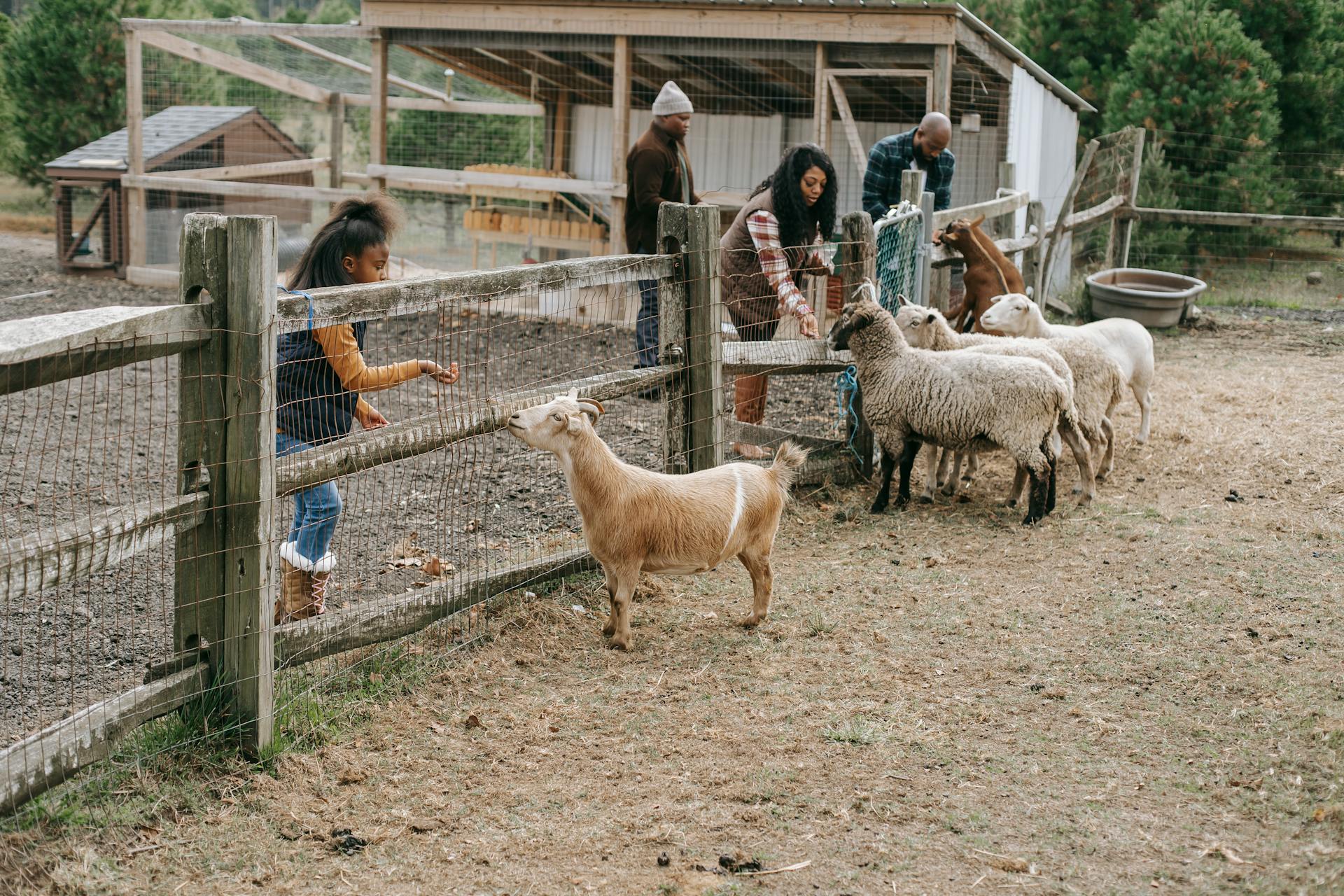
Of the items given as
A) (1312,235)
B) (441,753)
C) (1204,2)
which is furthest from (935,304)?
(1312,235)

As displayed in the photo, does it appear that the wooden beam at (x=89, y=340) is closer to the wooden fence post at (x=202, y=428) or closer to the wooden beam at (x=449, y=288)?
the wooden fence post at (x=202, y=428)

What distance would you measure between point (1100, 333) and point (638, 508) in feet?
14.8

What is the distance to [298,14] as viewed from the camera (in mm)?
32188

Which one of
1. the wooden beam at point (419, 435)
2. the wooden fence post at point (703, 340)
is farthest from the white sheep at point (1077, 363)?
the wooden beam at point (419, 435)

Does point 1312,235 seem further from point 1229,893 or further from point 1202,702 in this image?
point 1229,893

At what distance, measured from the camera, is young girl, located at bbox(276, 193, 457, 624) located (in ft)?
14.0

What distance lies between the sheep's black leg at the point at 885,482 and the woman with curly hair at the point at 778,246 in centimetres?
70

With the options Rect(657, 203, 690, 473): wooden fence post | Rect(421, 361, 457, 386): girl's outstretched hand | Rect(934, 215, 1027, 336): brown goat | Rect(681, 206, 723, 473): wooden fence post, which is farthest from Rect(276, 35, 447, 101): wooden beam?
Rect(421, 361, 457, 386): girl's outstretched hand

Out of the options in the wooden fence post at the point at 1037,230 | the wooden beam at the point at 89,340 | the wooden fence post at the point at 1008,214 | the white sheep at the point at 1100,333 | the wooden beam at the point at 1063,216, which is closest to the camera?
the wooden beam at the point at 89,340

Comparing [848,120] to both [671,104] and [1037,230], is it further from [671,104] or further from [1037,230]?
[671,104]

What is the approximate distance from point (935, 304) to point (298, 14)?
27.8m

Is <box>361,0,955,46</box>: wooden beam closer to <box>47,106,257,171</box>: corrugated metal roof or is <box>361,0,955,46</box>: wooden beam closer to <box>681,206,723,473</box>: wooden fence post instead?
<box>47,106,257,171</box>: corrugated metal roof

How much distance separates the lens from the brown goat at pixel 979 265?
27.6 ft

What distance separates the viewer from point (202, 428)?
11.9 ft
